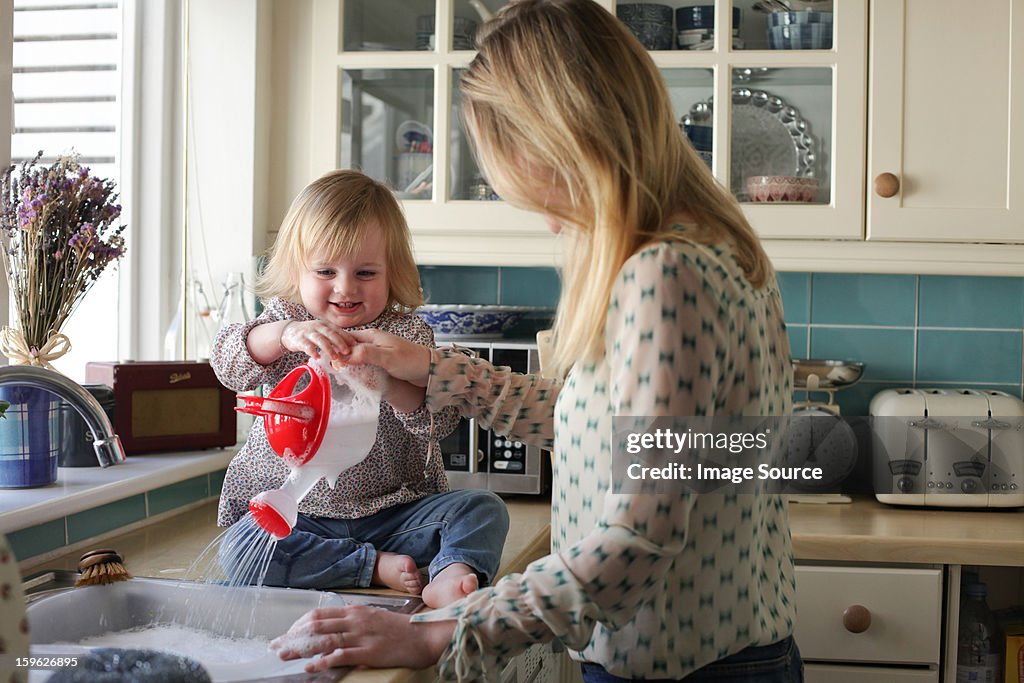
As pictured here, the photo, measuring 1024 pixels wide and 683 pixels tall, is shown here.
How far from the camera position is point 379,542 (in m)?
1.41

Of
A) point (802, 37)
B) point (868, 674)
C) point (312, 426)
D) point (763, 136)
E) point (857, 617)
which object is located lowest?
point (868, 674)

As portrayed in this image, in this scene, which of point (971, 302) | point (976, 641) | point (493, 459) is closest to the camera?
point (976, 641)

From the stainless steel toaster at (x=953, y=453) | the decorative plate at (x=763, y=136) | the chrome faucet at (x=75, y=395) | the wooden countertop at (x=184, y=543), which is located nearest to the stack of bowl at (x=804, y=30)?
the decorative plate at (x=763, y=136)

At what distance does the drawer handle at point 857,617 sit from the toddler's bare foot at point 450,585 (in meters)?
0.84

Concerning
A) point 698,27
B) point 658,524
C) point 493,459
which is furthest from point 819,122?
point 658,524

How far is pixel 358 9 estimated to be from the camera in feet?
6.98

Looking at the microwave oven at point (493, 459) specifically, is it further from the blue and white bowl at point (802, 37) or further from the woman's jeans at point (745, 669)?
A: the woman's jeans at point (745, 669)

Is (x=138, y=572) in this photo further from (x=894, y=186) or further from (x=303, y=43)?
(x=894, y=186)

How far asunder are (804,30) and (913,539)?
0.94 m

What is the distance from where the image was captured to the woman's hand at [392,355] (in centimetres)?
120

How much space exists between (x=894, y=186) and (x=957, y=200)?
→ 12cm

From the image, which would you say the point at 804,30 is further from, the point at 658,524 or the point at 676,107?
A: the point at 658,524

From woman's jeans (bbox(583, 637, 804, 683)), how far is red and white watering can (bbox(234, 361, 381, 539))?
14.1 inches

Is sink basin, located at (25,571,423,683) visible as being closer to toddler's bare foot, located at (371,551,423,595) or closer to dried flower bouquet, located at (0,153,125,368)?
toddler's bare foot, located at (371,551,423,595)
